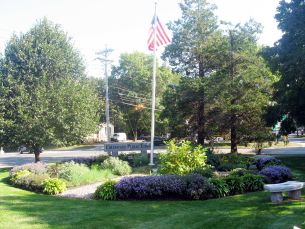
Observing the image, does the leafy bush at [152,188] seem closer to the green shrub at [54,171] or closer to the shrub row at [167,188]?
the shrub row at [167,188]

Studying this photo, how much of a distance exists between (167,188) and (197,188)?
894 mm

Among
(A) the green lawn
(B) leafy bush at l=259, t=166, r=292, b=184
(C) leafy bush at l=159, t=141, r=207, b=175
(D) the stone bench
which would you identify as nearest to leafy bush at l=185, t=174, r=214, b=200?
(A) the green lawn

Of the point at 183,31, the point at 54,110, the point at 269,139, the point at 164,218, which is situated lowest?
the point at 164,218

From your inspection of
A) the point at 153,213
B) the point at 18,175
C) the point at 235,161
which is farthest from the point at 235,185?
the point at 18,175

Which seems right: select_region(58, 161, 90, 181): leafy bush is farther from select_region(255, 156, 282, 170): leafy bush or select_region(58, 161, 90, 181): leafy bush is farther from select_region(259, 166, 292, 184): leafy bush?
select_region(255, 156, 282, 170): leafy bush

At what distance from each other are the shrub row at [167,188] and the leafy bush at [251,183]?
359 millimetres

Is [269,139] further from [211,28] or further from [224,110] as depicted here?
[211,28]

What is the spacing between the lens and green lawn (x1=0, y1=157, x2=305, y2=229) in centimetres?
806

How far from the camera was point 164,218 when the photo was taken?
28.3 feet

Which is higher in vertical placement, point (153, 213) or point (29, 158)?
point (29, 158)

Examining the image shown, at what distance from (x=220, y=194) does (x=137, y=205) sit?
270 cm

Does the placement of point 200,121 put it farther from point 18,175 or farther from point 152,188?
point 152,188

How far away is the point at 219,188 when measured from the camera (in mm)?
11500

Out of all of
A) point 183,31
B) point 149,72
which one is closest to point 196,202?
point 183,31
